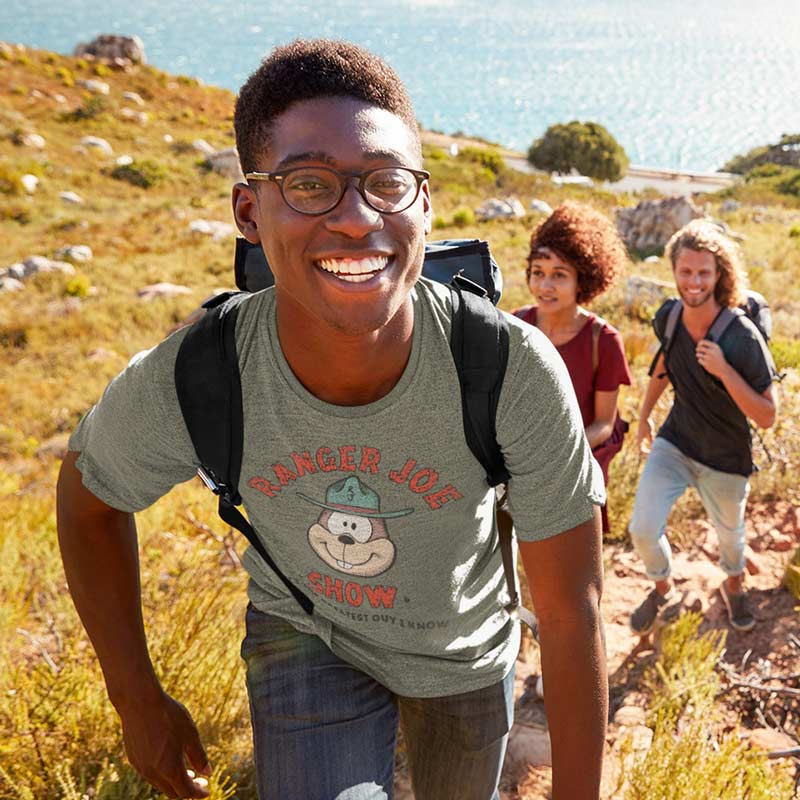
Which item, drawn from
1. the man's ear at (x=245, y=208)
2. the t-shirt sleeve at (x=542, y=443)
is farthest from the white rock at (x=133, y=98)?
the t-shirt sleeve at (x=542, y=443)

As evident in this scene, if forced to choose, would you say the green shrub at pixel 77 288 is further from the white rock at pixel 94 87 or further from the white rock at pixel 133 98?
the white rock at pixel 94 87

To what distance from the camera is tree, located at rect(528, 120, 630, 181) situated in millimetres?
40312

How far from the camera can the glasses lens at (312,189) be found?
52.5 inches

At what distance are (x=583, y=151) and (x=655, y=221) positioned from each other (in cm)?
2662

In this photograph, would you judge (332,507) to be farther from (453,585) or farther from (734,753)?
(734,753)

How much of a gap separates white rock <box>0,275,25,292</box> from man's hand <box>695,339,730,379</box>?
15629 millimetres

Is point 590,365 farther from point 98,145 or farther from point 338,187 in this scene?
point 98,145

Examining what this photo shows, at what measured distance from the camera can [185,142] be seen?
3300 centimetres

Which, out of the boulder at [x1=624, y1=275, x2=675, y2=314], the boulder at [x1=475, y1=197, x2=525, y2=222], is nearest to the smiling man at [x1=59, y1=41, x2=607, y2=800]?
the boulder at [x1=624, y1=275, x2=675, y2=314]

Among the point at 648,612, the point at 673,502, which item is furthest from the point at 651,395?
the point at 648,612

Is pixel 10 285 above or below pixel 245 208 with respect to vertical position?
above

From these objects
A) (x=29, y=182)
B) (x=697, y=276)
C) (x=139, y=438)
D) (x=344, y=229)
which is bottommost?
(x=139, y=438)

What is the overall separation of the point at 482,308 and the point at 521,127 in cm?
10649

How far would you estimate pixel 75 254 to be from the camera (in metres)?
17.8
